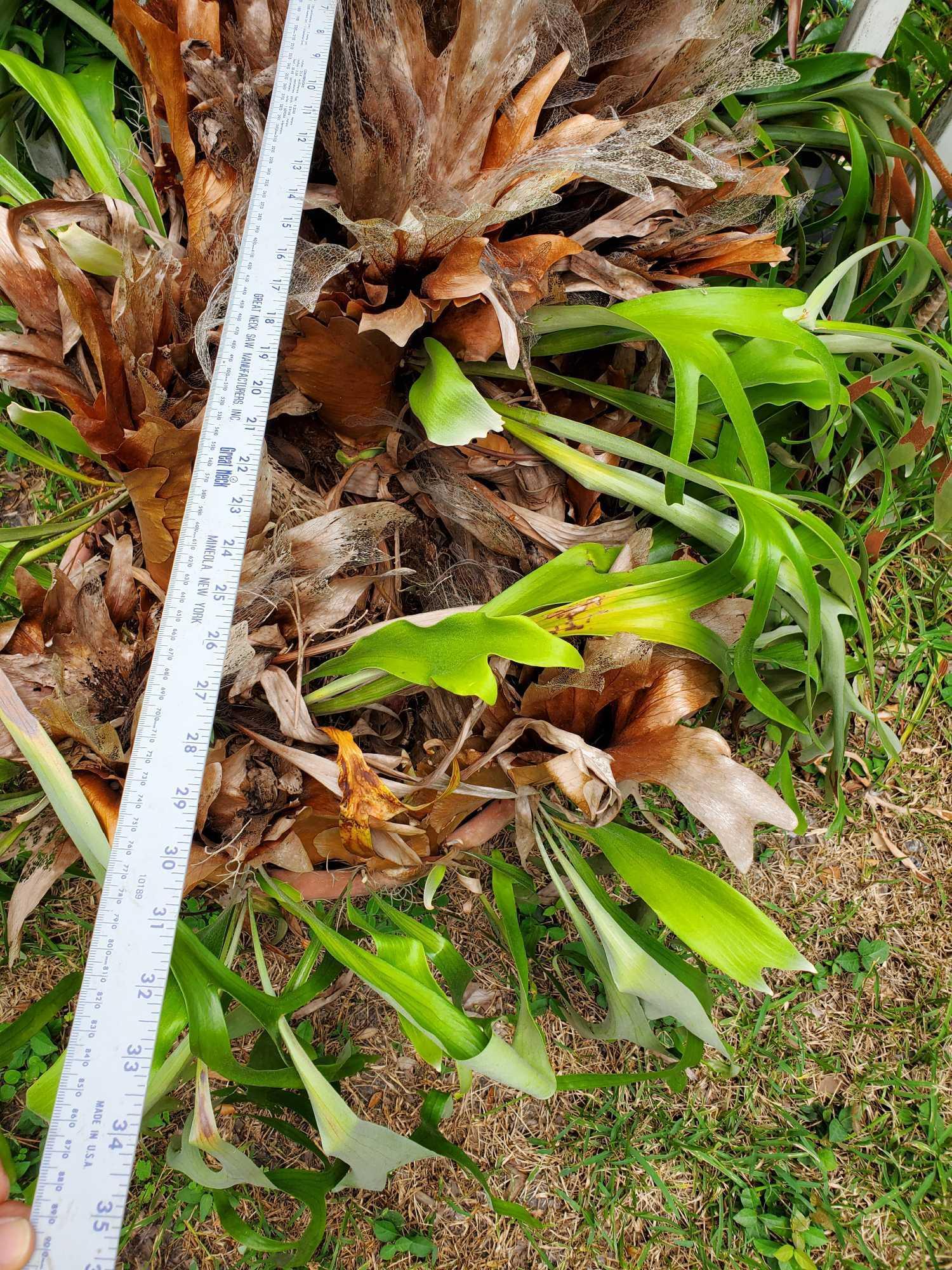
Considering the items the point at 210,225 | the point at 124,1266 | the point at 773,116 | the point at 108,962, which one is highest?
the point at 773,116

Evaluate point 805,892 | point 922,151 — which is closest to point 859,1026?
point 805,892

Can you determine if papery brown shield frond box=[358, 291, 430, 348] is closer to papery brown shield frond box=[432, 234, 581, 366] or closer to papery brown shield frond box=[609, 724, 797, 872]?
papery brown shield frond box=[432, 234, 581, 366]

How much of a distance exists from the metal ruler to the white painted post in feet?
2.50

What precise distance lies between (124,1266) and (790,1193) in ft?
3.17

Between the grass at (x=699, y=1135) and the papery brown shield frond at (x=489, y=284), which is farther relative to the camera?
the grass at (x=699, y=1135)

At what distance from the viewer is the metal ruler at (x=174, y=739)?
0.67 m

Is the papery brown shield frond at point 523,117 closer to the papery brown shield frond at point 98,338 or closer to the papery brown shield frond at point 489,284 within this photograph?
the papery brown shield frond at point 489,284

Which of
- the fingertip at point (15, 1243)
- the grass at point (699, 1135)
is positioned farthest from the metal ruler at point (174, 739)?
the grass at point (699, 1135)

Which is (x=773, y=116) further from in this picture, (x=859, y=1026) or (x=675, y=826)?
(x=859, y=1026)

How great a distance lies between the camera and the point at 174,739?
74 centimetres

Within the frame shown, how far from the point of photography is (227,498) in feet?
2.55

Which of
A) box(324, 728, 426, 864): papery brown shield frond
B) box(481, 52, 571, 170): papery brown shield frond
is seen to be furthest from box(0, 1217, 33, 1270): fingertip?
box(481, 52, 571, 170): papery brown shield frond

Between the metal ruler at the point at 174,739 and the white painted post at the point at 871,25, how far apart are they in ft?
2.50

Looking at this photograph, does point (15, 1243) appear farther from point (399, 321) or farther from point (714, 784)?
point (399, 321)
